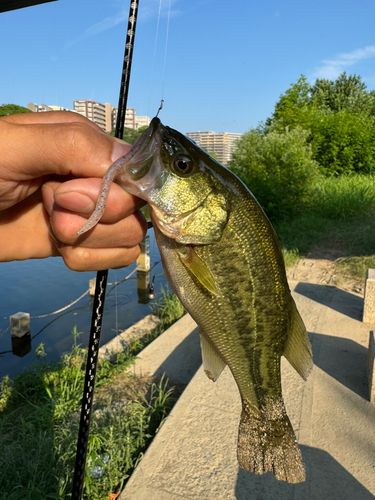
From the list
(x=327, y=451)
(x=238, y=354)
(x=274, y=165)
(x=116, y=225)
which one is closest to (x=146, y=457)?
(x=327, y=451)

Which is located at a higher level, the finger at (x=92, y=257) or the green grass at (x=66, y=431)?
the finger at (x=92, y=257)

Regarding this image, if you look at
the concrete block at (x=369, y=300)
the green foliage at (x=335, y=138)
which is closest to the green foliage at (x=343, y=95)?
the green foliage at (x=335, y=138)

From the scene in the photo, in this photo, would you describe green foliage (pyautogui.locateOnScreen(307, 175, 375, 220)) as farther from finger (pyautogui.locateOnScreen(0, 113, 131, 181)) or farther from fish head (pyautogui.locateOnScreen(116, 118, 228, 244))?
finger (pyautogui.locateOnScreen(0, 113, 131, 181))

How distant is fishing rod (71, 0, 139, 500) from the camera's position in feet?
6.15

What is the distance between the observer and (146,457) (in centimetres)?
336

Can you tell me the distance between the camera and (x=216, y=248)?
58.5 inches

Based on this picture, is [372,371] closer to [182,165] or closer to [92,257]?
[92,257]

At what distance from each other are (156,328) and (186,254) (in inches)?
259

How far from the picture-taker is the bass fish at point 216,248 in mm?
1404

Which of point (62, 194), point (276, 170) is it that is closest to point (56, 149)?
point (62, 194)

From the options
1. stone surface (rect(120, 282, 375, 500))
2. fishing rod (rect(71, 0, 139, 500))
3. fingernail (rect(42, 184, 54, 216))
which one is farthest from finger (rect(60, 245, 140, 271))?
stone surface (rect(120, 282, 375, 500))

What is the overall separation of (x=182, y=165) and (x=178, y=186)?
3.2 inches

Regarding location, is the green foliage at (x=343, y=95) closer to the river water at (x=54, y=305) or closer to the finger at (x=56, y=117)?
the river water at (x=54, y=305)

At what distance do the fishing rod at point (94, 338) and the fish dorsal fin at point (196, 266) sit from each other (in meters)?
0.63
